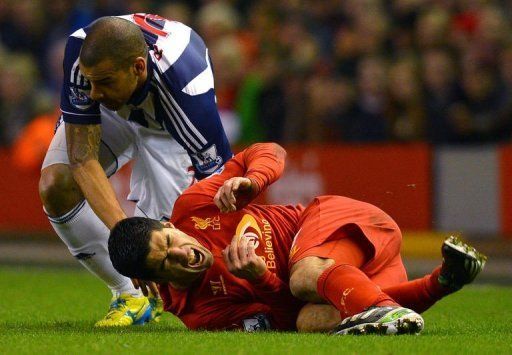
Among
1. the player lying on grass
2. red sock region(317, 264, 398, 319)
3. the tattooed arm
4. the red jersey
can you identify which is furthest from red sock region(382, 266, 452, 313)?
the tattooed arm

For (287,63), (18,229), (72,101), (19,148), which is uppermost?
(72,101)

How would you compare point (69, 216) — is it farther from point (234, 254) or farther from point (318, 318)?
point (318, 318)

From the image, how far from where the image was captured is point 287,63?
1329 cm

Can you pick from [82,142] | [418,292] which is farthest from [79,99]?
[418,292]

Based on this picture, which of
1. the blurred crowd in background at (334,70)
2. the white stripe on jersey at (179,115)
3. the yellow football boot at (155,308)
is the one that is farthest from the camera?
the blurred crowd in background at (334,70)

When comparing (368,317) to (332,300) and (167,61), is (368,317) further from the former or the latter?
(167,61)

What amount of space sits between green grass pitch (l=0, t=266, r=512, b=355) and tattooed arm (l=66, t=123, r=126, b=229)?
2.05 ft

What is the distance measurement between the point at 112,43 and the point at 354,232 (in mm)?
1576

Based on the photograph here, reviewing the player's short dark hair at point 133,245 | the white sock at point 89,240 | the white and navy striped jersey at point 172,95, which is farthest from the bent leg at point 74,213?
the player's short dark hair at point 133,245

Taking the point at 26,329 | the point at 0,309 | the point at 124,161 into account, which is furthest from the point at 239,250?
the point at 0,309

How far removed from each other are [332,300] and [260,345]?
46 cm

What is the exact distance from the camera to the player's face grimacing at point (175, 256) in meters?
5.73

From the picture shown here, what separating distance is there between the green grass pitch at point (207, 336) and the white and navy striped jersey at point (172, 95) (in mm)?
1052

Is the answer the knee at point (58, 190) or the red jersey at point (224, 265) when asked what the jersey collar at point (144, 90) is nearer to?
the knee at point (58, 190)
